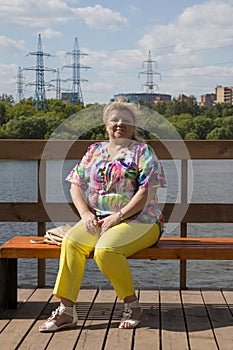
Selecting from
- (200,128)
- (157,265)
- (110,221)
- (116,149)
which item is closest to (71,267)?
(110,221)

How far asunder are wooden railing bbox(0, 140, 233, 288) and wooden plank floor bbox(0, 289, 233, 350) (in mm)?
322

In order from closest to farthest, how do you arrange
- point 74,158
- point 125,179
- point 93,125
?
point 125,179 < point 93,125 < point 74,158

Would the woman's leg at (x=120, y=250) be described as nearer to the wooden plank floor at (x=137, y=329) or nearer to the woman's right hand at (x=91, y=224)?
the woman's right hand at (x=91, y=224)

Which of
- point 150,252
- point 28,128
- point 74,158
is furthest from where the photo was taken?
point 28,128

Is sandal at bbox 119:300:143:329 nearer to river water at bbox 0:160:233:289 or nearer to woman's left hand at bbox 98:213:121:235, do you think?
woman's left hand at bbox 98:213:121:235

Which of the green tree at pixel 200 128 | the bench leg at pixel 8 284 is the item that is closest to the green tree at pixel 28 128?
the green tree at pixel 200 128

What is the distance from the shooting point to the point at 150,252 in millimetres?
3613

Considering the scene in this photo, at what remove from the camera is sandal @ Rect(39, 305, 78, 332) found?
3.46 m

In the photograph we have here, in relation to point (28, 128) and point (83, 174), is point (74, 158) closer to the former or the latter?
point (83, 174)

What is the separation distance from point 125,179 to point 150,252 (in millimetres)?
399

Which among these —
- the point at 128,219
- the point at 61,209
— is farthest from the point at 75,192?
the point at 61,209

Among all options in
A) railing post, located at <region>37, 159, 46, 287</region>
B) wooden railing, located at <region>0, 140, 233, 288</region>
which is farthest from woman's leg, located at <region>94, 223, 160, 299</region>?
railing post, located at <region>37, 159, 46, 287</region>

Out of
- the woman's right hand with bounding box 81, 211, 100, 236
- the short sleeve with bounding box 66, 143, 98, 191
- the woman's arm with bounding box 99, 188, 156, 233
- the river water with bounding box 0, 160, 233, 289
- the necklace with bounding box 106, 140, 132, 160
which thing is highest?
the necklace with bounding box 106, 140, 132, 160

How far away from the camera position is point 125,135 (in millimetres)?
3812
